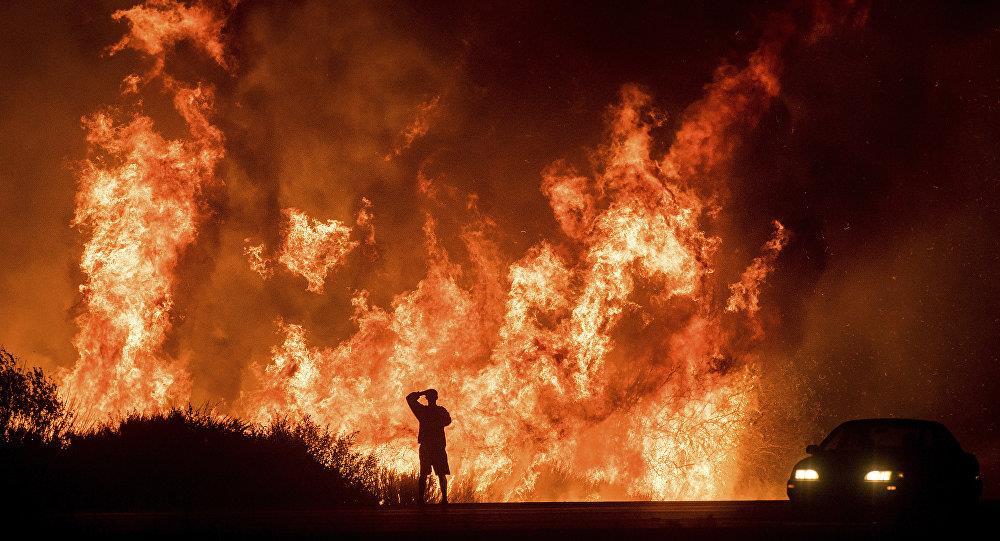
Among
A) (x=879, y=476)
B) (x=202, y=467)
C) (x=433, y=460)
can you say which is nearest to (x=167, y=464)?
(x=202, y=467)

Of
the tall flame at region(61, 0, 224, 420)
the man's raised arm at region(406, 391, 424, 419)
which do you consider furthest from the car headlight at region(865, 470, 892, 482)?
the tall flame at region(61, 0, 224, 420)

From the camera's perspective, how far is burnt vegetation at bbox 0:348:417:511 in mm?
16219

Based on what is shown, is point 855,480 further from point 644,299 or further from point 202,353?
point 202,353

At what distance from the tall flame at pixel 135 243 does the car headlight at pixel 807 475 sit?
61.6ft

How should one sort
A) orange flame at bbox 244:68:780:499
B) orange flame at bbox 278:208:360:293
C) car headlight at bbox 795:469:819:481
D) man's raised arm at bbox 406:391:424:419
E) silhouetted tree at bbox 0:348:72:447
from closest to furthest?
car headlight at bbox 795:469:819:481 → man's raised arm at bbox 406:391:424:419 → silhouetted tree at bbox 0:348:72:447 → orange flame at bbox 244:68:780:499 → orange flame at bbox 278:208:360:293

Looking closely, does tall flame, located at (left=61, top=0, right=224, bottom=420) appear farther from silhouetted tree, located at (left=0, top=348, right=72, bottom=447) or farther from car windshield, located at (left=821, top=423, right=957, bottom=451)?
car windshield, located at (left=821, top=423, right=957, bottom=451)

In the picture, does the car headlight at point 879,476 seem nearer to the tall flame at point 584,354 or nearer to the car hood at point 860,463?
the car hood at point 860,463

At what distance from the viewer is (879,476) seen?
13.4 meters

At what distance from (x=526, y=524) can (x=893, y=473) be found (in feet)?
14.7

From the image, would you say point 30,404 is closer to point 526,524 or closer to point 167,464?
point 167,464

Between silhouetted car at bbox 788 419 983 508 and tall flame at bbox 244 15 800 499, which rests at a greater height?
tall flame at bbox 244 15 800 499

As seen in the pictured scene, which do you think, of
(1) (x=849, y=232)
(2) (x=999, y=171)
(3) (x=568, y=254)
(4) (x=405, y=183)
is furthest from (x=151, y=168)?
(2) (x=999, y=171)

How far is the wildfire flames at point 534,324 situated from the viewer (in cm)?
2833

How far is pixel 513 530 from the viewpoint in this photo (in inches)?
451
